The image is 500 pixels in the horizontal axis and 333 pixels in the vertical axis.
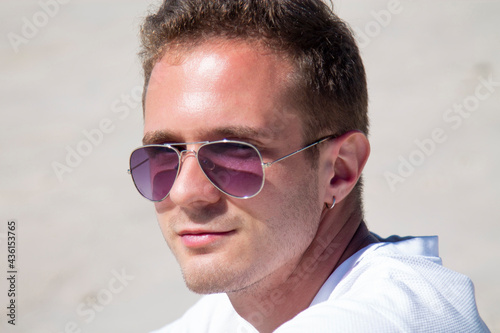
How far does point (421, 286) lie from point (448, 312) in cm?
11

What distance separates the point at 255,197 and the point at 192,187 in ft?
0.70

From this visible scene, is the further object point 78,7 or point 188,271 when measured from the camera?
point 78,7

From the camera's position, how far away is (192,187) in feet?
7.11

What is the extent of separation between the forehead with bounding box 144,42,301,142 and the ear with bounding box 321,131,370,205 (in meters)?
0.19

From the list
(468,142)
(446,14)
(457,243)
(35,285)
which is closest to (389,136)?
(468,142)

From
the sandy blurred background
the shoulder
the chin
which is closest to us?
the shoulder

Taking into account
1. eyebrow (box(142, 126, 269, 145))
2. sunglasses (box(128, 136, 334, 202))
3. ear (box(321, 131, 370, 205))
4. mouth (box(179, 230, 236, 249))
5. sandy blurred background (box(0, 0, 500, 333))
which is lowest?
sandy blurred background (box(0, 0, 500, 333))

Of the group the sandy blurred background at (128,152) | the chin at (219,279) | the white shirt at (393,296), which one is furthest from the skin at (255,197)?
the sandy blurred background at (128,152)

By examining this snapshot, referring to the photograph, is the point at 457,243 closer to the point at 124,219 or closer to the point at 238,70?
the point at 124,219

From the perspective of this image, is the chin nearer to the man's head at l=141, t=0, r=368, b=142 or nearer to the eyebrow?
the eyebrow

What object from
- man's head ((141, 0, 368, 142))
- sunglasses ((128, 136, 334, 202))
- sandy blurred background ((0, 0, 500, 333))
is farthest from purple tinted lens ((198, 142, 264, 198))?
sandy blurred background ((0, 0, 500, 333))

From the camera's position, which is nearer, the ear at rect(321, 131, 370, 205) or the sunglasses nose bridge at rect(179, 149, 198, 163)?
the sunglasses nose bridge at rect(179, 149, 198, 163)

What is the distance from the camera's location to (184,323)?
307 cm

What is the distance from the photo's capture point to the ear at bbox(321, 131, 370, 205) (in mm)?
2344
